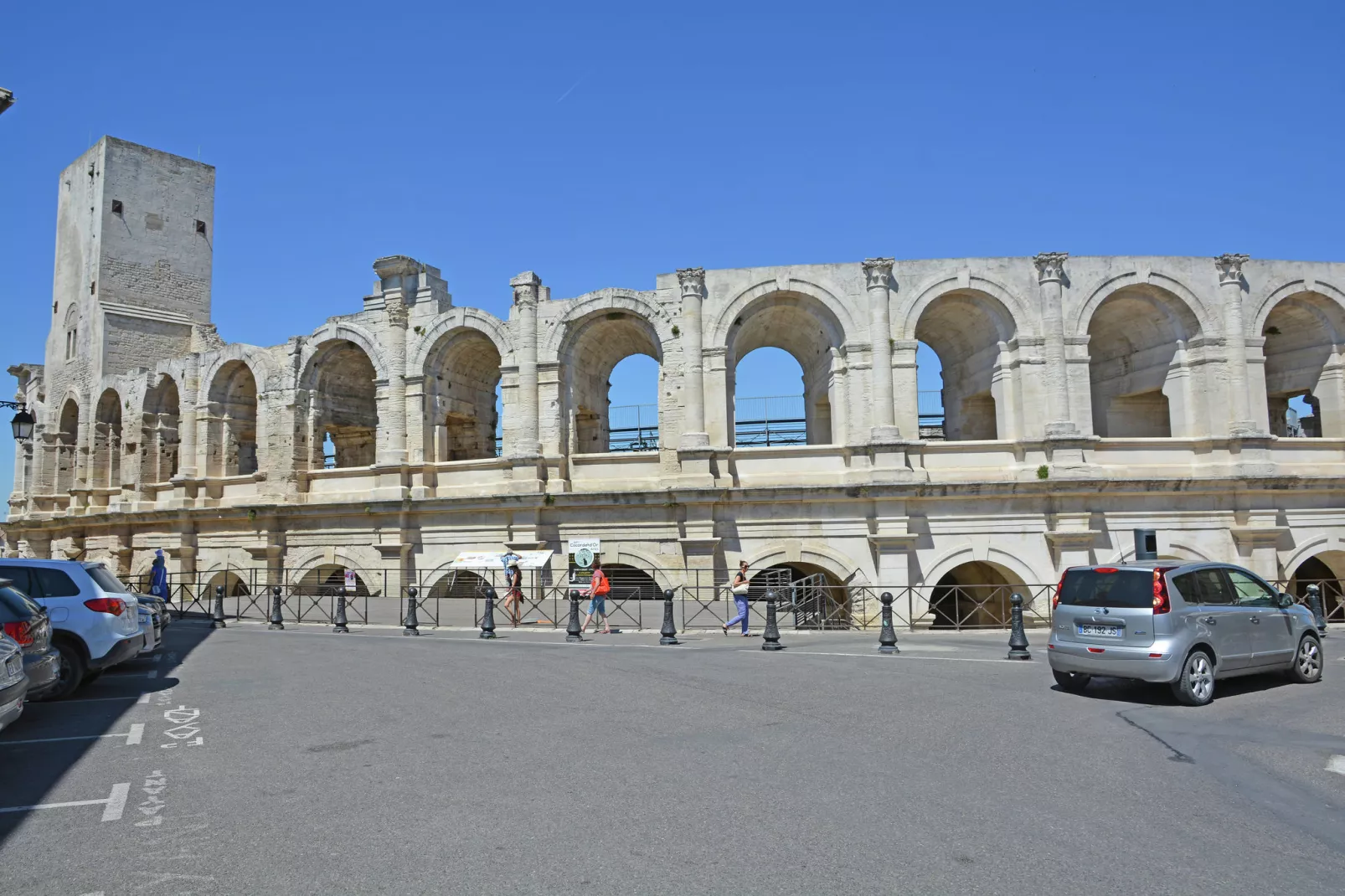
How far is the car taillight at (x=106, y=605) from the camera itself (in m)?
11.6

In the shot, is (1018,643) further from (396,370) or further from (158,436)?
(158,436)

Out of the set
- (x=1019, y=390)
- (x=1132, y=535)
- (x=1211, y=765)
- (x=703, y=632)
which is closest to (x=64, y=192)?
(x=703, y=632)

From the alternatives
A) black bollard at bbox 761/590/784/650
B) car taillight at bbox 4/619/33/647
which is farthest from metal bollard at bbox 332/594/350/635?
car taillight at bbox 4/619/33/647

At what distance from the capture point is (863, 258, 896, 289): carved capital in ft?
73.9

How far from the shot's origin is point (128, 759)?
7.94m

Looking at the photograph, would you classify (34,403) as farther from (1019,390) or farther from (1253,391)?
(1253,391)

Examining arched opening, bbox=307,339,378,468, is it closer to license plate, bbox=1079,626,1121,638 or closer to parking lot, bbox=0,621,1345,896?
parking lot, bbox=0,621,1345,896

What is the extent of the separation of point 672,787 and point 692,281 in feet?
57.8

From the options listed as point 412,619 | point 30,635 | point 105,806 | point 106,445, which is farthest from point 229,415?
point 105,806

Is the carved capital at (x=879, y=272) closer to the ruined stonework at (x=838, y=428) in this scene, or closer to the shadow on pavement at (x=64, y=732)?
the ruined stonework at (x=838, y=428)

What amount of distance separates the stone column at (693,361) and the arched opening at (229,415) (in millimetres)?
14574

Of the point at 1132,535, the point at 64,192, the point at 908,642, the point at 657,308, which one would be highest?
the point at 64,192

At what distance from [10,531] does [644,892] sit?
4127 centimetres

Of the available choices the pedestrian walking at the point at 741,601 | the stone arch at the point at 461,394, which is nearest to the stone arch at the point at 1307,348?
the pedestrian walking at the point at 741,601
